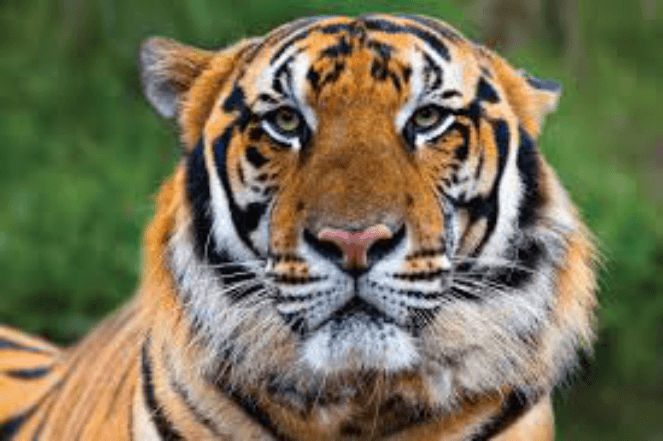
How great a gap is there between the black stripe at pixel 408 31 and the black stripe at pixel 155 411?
793 mm

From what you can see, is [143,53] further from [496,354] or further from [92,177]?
[92,177]

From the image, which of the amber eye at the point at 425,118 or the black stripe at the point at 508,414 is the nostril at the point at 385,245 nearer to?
the amber eye at the point at 425,118

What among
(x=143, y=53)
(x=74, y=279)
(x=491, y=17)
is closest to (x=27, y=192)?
(x=74, y=279)

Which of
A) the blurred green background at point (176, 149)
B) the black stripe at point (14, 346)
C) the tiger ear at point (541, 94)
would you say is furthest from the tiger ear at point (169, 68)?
the blurred green background at point (176, 149)

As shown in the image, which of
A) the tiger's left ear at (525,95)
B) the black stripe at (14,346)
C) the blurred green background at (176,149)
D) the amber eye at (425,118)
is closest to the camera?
the amber eye at (425,118)

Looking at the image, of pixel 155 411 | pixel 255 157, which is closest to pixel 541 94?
pixel 255 157

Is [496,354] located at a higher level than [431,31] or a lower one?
lower

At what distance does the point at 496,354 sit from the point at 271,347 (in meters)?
0.41

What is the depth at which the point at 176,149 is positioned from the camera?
688 cm

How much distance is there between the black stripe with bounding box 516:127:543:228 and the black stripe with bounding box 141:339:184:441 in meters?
0.75

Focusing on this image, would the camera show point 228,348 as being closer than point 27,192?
Yes

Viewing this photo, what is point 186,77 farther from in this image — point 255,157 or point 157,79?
point 255,157

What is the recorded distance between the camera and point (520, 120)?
3.36m

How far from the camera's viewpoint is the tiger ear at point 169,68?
351cm
